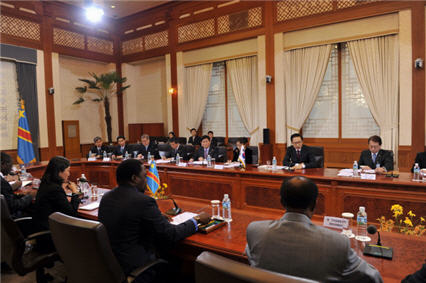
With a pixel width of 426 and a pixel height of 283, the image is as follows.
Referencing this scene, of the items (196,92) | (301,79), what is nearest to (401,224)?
(301,79)

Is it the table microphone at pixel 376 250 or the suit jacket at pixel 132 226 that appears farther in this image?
the suit jacket at pixel 132 226

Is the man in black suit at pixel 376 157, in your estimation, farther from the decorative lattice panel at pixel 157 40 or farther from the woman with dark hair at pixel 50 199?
the decorative lattice panel at pixel 157 40

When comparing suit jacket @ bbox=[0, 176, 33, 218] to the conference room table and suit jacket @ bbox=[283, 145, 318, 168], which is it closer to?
the conference room table

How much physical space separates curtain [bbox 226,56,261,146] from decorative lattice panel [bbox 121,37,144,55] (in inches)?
130

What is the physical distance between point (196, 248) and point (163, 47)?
830cm

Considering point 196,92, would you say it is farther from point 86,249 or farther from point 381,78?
point 86,249

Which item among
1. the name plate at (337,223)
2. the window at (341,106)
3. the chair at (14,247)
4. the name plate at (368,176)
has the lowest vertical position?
the chair at (14,247)

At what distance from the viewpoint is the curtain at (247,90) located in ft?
26.1

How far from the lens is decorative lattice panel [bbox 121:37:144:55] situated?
9773mm

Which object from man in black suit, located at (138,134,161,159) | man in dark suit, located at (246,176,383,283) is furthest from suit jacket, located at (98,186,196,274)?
man in black suit, located at (138,134,161,159)

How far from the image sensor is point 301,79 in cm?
717

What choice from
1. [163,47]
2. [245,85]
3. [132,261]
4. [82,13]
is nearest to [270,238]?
[132,261]

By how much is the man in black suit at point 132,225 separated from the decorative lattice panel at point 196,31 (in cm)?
728

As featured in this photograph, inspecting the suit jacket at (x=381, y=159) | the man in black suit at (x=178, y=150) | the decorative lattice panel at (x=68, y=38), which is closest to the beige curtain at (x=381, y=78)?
the suit jacket at (x=381, y=159)
